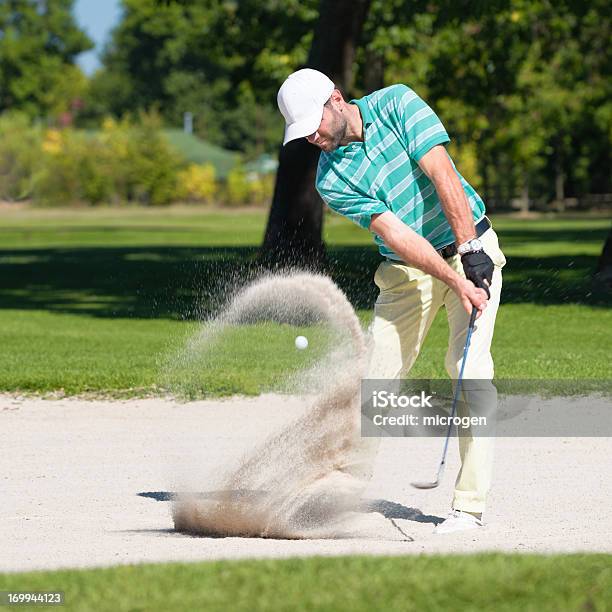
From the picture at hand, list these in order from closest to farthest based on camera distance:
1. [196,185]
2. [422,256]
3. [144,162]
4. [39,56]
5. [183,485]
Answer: [422,256] → [183,485] → [144,162] → [196,185] → [39,56]

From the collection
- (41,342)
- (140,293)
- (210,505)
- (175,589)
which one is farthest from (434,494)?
(140,293)

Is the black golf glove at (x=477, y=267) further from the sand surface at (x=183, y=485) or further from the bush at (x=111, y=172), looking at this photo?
the bush at (x=111, y=172)

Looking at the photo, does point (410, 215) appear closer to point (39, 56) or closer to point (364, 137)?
point (364, 137)

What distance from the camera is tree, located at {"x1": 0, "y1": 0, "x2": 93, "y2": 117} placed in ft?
367

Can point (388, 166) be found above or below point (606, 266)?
above

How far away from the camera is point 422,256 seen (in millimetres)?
5680

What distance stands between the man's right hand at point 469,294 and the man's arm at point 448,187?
0.21 meters

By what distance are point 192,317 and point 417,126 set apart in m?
10.8

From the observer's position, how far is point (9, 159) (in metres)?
74.5

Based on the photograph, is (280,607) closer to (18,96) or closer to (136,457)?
(136,457)

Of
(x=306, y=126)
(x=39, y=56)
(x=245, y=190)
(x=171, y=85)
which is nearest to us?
(x=306, y=126)

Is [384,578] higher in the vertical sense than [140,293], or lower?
higher

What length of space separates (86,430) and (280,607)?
484 cm

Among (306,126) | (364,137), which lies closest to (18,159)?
(364,137)
